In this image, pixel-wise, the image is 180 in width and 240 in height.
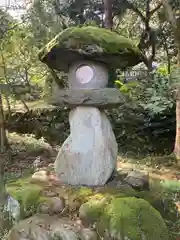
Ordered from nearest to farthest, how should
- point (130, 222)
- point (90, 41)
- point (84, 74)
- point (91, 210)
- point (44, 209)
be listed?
point (130, 222), point (91, 210), point (44, 209), point (90, 41), point (84, 74)

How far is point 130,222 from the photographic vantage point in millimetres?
3871

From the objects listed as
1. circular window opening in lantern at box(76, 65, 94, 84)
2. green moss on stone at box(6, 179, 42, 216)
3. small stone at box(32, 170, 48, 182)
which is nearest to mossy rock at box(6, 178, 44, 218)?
green moss on stone at box(6, 179, 42, 216)

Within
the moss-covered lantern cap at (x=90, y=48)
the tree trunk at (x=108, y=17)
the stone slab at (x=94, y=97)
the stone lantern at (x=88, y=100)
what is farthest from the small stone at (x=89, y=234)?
the tree trunk at (x=108, y=17)

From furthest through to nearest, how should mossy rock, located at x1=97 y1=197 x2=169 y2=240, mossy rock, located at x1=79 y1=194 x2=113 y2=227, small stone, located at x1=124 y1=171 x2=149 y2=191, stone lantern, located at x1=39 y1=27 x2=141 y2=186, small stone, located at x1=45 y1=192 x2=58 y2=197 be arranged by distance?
1. small stone, located at x1=124 y1=171 x2=149 y2=191
2. stone lantern, located at x1=39 y1=27 x2=141 y2=186
3. small stone, located at x1=45 y1=192 x2=58 y2=197
4. mossy rock, located at x1=79 y1=194 x2=113 y2=227
5. mossy rock, located at x1=97 y1=197 x2=169 y2=240

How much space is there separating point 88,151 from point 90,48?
1.46 m

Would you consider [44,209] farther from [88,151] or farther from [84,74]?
[84,74]

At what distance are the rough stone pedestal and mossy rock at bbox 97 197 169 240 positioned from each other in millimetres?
892

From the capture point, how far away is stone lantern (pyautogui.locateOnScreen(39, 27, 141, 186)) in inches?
189

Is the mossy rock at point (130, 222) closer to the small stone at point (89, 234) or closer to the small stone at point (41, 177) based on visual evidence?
the small stone at point (89, 234)

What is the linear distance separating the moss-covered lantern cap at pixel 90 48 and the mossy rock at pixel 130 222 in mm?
2022

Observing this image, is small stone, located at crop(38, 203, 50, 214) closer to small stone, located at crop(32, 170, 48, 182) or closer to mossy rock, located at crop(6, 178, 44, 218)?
mossy rock, located at crop(6, 178, 44, 218)

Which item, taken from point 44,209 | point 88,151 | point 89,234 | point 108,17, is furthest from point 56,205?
point 108,17

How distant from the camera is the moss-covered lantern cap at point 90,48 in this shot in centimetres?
464

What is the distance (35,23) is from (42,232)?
5.97 metres
